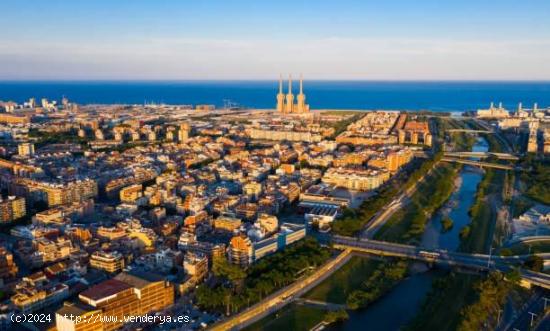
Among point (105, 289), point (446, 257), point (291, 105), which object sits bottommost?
point (446, 257)

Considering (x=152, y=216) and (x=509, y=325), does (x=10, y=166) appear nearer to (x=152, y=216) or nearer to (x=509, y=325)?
(x=152, y=216)

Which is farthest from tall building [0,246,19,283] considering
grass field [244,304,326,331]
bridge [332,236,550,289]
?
bridge [332,236,550,289]

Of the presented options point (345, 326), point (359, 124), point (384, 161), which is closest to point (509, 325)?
point (345, 326)

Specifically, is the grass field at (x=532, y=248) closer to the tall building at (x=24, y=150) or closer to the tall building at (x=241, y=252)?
the tall building at (x=241, y=252)

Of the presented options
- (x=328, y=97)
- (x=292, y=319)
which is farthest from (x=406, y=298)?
(x=328, y=97)

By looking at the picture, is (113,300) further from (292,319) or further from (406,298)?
(406,298)

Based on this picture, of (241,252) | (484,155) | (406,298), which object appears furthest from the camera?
(484,155)
